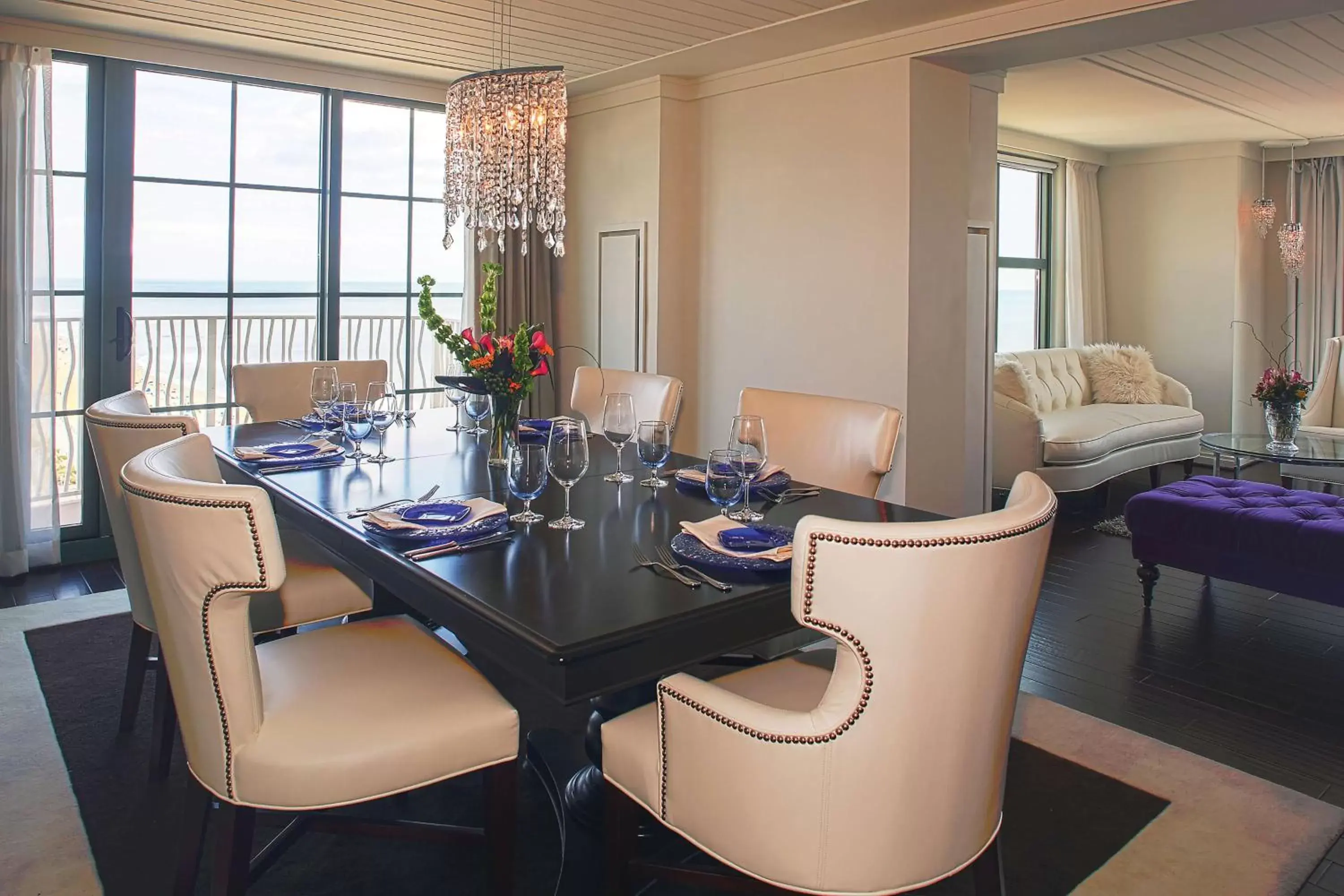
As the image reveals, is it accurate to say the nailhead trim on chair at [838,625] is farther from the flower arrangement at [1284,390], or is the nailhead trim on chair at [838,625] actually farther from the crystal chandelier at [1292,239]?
the crystal chandelier at [1292,239]

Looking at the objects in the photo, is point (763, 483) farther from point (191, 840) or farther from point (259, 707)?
point (191, 840)

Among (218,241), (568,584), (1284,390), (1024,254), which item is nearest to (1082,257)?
(1024,254)

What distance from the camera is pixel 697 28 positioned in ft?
13.6

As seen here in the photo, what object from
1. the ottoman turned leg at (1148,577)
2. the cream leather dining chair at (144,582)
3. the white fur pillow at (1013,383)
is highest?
the white fur pillow at (1013,383)

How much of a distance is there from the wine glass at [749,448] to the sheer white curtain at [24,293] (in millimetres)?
3575

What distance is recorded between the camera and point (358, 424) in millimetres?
2826

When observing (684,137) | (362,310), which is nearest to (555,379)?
(362,310)

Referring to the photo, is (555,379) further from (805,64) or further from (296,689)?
(296,689)

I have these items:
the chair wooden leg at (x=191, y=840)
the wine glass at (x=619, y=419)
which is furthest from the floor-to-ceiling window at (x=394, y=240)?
the chair wooden leg at (x=191, y=840)

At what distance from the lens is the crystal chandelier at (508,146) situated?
3396mm

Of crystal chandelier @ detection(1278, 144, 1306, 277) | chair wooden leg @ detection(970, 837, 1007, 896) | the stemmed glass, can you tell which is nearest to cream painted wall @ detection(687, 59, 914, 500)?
the stemmed glass

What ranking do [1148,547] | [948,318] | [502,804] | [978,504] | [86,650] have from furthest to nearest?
[978,504], [948,318], [1148,547], [86,650], [502,804]

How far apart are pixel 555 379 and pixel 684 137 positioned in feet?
5.26

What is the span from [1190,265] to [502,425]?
704cm
